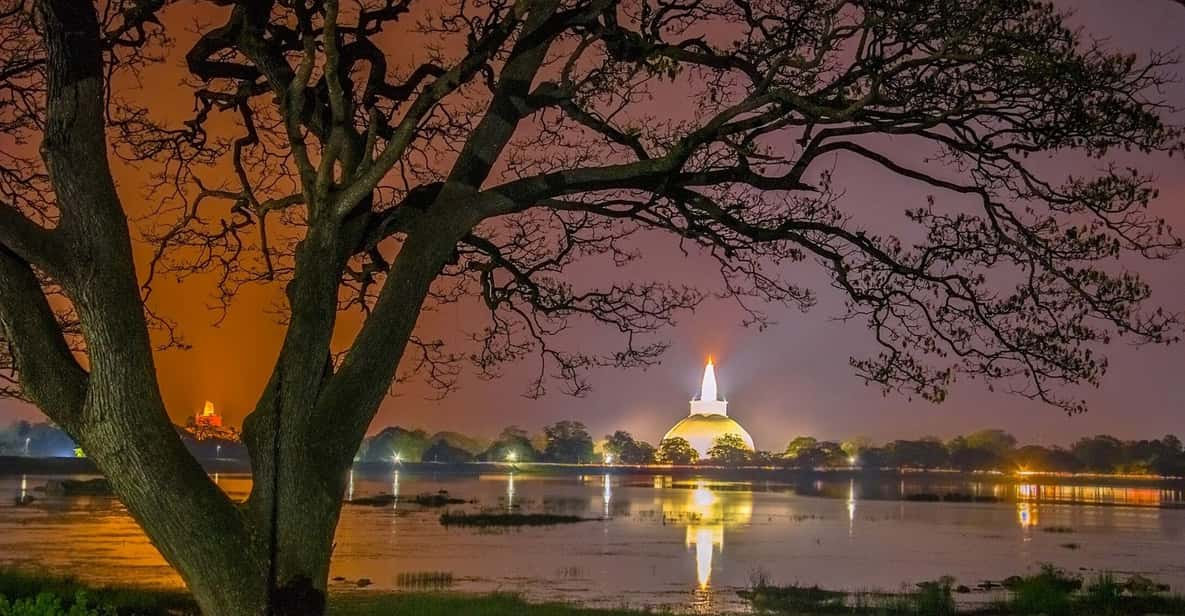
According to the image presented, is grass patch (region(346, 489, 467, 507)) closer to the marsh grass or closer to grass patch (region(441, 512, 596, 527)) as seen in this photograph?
grass patch (region(441, 512, 596, 527))

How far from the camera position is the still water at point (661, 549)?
29391 mm

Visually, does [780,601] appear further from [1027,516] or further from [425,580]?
[1027,516]

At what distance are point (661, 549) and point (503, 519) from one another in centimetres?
1420

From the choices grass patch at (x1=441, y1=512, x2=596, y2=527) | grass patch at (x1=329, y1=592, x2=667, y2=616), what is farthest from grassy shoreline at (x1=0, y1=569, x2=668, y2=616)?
grass patch at (x1=441, y1=512, x2=596, y2=527)

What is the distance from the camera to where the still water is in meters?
29.4

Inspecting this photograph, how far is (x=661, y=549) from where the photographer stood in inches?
1640

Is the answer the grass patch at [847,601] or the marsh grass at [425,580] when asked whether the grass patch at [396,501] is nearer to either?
the marsh grass at [425,580]

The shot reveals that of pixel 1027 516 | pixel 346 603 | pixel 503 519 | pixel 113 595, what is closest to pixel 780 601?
pixel 346 603

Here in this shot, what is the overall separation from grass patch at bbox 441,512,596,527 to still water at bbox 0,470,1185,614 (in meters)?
1.16

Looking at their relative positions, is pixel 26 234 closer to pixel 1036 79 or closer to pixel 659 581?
pixel 1036 79

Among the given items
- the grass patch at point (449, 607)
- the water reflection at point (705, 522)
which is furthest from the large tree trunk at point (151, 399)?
the water reflection at point (705, 522)

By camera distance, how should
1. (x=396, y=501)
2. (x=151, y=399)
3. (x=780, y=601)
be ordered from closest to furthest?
(x=151, y=399) → (x=780, y=601) → (x=396, y=501)

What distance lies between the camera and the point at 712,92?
11391mm

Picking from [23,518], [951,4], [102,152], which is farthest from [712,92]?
[23,518]
